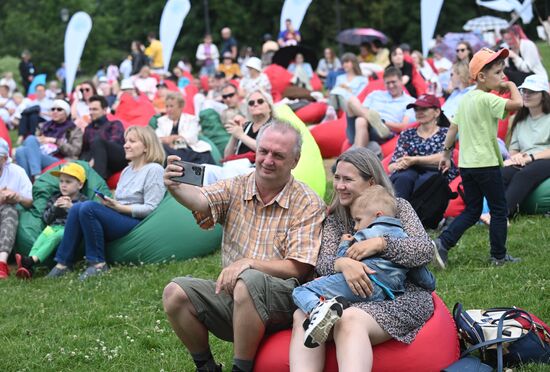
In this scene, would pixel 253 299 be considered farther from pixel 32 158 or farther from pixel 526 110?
pixel 32 158

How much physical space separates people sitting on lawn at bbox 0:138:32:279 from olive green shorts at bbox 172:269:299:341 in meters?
4.20

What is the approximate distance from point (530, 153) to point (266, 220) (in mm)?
4414

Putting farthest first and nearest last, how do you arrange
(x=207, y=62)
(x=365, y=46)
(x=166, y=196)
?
1. (x=207, y=62)
2. (x=365, y=46)
3. (x=166, y=196)

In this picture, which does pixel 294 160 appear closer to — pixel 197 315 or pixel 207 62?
pixel 197 315

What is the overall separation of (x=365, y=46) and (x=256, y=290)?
15261 millimetres

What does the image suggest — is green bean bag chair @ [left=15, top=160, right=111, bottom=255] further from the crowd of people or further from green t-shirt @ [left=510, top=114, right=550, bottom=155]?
green t-shirt @ [left=510, top=114, right=550, bottom=155]

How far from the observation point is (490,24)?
27.0 m

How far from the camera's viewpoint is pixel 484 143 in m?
6.32


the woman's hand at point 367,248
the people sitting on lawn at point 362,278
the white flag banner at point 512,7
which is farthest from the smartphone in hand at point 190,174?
the white flag banner at point 512,7

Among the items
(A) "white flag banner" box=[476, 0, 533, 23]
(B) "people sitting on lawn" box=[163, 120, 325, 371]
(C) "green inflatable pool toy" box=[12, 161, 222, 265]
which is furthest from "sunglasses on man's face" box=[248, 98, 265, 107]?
(A) "white flag banner" box=[476, 0, 533, 23]

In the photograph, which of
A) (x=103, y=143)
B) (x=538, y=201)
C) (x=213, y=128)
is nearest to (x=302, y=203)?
(x=538, y=201)

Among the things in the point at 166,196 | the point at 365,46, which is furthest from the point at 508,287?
the point at 365,46

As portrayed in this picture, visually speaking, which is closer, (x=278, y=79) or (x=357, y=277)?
(x=357, y=277)

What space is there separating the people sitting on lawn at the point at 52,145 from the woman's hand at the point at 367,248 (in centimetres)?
713
